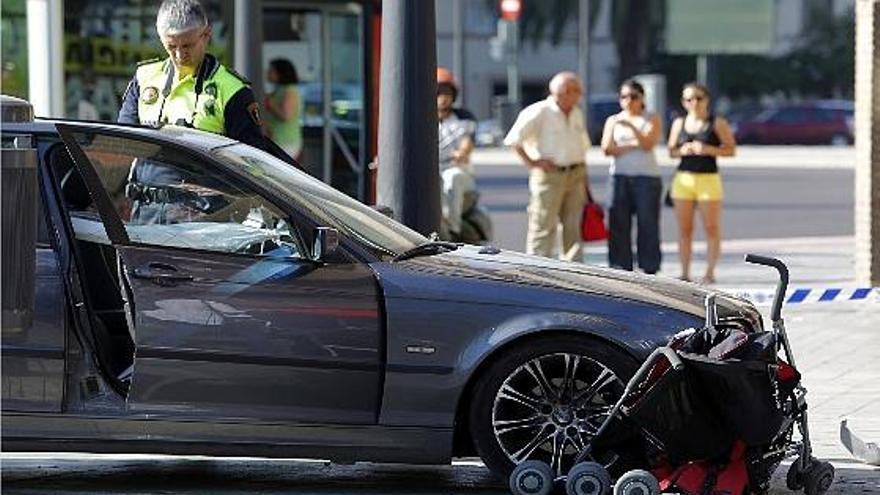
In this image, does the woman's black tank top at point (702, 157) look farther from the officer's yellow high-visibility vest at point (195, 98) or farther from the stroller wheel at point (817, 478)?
the stroller wheel at point (817, 478)

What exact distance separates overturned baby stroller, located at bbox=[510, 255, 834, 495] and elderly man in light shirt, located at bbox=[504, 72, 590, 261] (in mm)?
8304

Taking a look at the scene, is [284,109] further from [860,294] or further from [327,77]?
[860,294]

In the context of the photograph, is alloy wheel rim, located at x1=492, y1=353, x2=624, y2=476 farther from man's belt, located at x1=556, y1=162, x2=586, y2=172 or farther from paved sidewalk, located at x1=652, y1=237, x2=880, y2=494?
man's belt, located at x1=556, y1=162, x2=586, y2=172

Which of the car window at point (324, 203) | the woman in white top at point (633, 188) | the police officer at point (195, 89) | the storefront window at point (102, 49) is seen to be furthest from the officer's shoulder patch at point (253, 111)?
the storefront window at point (102, 49)

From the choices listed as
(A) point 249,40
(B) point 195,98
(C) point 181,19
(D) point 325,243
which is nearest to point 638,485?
(D) point 325,243

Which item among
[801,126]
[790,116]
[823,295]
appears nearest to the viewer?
[823,295]

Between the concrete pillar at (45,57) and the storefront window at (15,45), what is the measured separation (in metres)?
1.81

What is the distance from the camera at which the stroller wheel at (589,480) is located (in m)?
7.24

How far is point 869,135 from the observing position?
15.2 metres

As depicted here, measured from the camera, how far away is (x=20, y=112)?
25.0ft

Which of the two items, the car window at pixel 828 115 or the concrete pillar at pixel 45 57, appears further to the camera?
the car window at pixel 828 115

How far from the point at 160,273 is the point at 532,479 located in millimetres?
1473

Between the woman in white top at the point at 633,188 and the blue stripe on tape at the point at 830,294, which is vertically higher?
the woman in white top at the point at 633,188

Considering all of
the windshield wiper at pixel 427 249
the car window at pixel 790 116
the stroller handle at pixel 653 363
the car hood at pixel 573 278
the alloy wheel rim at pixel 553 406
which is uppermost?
the windshield wiper at pixel 427 249
